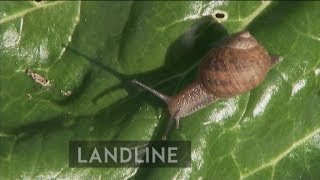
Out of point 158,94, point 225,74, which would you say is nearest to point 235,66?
point 225,74

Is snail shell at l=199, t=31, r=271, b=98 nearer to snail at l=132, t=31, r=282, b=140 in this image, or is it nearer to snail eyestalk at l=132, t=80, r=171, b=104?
snail at l=132, t=31, r=282, b=140

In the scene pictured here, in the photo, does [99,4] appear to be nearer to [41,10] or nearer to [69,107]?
[41,10]

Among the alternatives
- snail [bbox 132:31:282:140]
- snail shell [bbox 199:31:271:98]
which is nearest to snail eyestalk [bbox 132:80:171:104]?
snail [bbox 132:31:282:140]

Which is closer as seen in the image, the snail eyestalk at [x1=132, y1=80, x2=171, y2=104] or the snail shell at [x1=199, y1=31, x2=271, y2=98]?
the snail shell at [x1=199, y1=31, x2=271, y2=98]

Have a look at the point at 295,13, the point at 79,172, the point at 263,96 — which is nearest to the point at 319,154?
the point at 263,96

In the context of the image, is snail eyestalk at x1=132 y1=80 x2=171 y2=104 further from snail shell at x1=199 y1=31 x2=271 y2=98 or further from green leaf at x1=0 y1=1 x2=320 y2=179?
snail shell at x1=199 y1=31 x2=271 y2=98

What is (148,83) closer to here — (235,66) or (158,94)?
(158,94)

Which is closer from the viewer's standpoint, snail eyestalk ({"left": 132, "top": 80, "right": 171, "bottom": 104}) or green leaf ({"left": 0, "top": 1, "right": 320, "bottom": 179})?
green leaf ({"left": 0, "top": 1, "right": 320, "bottom": 179})
